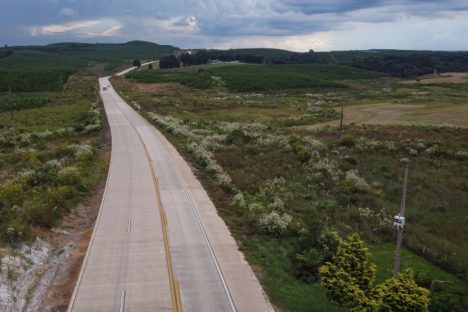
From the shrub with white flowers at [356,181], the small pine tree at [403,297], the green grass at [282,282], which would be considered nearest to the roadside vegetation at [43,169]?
the green grass at [282,282]

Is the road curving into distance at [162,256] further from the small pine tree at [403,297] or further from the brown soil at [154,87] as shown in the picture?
the brown soil at [154,87]

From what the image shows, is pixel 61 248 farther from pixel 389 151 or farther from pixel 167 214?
pixel 389 151

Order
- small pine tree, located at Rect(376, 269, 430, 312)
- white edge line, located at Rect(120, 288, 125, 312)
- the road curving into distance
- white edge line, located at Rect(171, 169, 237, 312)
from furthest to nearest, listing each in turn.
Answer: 1. white edge line, located at Rect(171, 169, 237, 312)
2. the road curving into distance
3. white edge line, located at Rect(120, 288, 125, 312)
4. small pine tree, located at Rect(376, 269, 430, 312)

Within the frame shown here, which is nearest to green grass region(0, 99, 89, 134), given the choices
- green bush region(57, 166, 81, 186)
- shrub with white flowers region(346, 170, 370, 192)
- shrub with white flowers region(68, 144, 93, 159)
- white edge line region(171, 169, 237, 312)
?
shrub with white flowers region(68, 144, 93, 159)

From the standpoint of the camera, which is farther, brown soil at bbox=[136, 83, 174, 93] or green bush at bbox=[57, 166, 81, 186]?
brown soil at bbox=[136, 83, 174, 93]

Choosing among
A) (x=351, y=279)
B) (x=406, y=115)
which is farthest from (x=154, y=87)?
(x=351, y=279)

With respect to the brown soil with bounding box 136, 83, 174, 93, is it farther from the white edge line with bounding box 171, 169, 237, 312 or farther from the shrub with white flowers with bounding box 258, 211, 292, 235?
the shrub with white flowers with bounding box 258, 211, 292, 235

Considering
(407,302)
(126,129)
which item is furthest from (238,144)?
(407,302)
